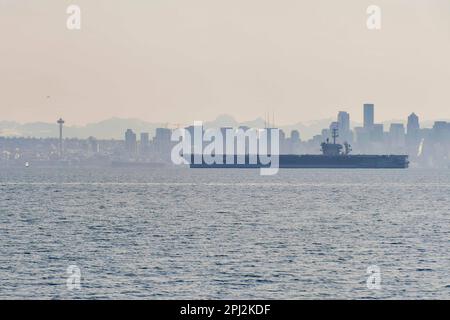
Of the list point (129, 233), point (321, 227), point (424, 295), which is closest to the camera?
point (424, 295)

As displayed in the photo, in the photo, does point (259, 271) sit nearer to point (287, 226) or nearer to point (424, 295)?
point (424, 295)

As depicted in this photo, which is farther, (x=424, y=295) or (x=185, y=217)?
(x=185, y=217)

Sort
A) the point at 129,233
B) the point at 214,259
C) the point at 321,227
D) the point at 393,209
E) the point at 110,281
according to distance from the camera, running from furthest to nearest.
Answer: the point at 393,209, the point at 321,227, the point at 129,233, the point at 214,259, the point at 110,281

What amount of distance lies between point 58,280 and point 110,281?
246 centimetres

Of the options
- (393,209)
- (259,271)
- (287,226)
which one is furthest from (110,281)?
(393,209)

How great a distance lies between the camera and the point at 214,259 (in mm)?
47844

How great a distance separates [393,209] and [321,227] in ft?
99.8
